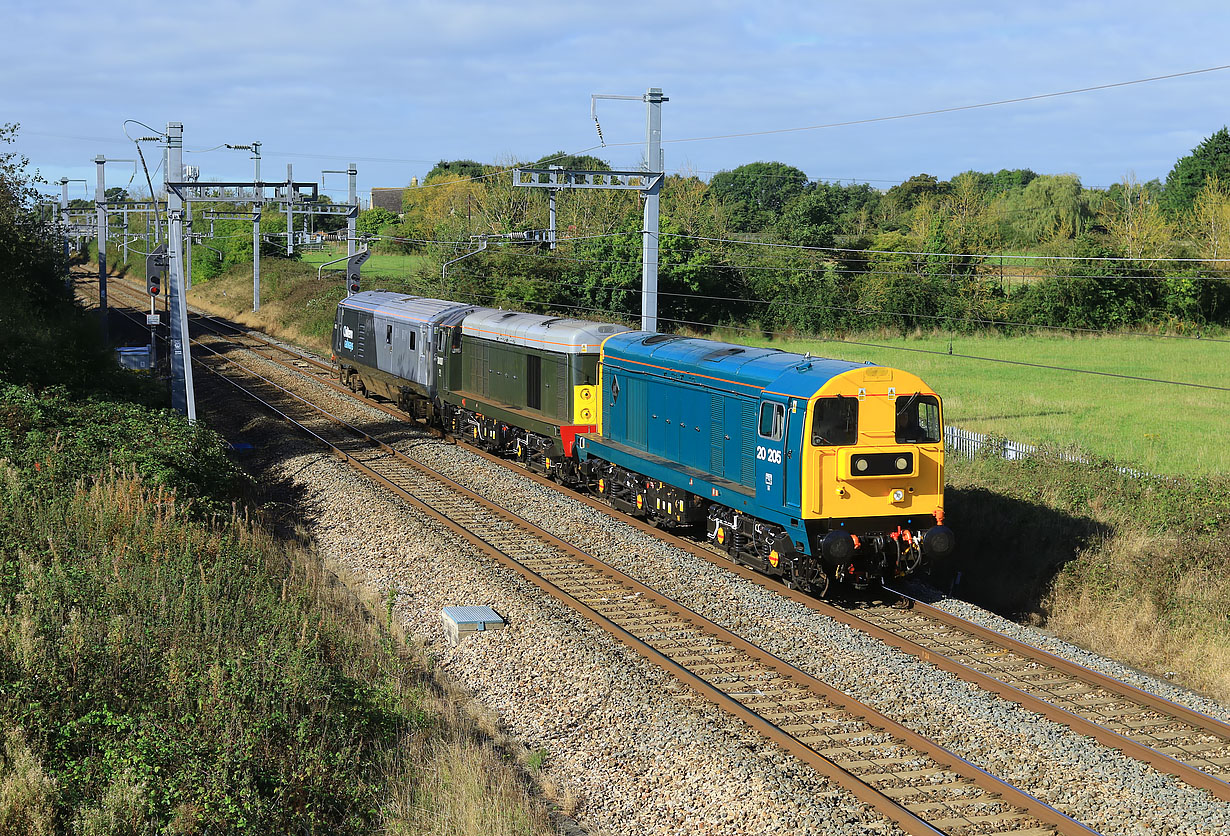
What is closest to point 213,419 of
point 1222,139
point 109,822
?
point 109,822

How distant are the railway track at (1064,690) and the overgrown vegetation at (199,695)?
551 cm

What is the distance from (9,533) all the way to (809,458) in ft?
33.1

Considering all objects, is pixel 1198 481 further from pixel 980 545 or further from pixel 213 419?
pixel 213 419

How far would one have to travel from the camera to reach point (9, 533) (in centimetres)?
1265

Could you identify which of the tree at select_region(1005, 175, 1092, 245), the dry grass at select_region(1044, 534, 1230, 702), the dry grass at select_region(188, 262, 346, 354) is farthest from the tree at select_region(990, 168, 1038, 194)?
the dry grass at select_region(1044, 534, 1230, 702)

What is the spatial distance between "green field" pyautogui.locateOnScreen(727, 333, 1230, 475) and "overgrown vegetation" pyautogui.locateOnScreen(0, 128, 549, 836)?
17550 mm

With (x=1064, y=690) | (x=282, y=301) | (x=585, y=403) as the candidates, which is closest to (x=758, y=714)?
(x=1064, y=690)

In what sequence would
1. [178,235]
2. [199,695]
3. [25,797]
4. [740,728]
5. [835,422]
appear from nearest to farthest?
[25,797] < [199,695] < [740,728] < [835,422] < [178,235]

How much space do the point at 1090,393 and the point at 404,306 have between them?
2310cm

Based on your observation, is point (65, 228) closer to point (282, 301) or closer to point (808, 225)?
point (282, 301)

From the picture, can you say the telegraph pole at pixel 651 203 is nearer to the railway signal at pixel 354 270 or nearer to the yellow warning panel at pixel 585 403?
the yellow warning panel at pixel 585 403

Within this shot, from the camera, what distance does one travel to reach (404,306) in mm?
30172

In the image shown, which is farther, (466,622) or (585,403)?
(585,403)

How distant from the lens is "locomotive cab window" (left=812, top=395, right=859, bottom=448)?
13789 millimetres
